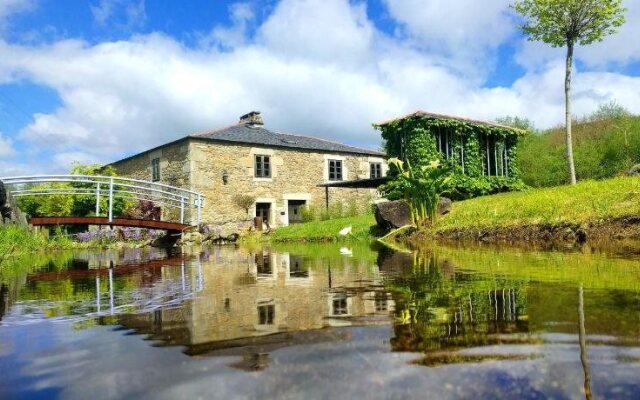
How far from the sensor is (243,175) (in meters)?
24.3

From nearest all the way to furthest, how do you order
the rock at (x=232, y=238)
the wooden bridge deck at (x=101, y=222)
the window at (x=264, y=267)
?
1. the window at (x=264, y=267)
2. the wooden bridge deck at (x=101, y=222)
3. the rock at (x=232, y=238)

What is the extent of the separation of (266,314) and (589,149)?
84.5ft

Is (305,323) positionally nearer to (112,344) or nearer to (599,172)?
(112,344)

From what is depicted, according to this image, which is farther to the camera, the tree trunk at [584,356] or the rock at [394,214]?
the rock at [394,214]

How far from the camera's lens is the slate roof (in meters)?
24.0

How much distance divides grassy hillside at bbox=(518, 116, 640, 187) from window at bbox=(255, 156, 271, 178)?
44.0ft

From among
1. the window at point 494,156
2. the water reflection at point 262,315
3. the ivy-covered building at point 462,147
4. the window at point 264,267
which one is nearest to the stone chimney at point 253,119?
the ivy-covered building at point 462,147

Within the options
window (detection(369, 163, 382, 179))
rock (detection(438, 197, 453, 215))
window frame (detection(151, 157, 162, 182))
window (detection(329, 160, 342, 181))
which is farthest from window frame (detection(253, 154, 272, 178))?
rock (detection(438, 197, 453, 215))

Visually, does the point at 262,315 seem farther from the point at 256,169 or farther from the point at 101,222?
the point at 256,169

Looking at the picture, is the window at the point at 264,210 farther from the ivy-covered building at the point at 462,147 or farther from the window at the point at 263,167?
the ivy-covered building at the point at 462,147

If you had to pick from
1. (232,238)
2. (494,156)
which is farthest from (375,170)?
(232,238)

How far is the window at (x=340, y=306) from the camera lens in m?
2.54

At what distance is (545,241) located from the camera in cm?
783

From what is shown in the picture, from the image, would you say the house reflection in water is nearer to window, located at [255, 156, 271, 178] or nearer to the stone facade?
the stone facade
